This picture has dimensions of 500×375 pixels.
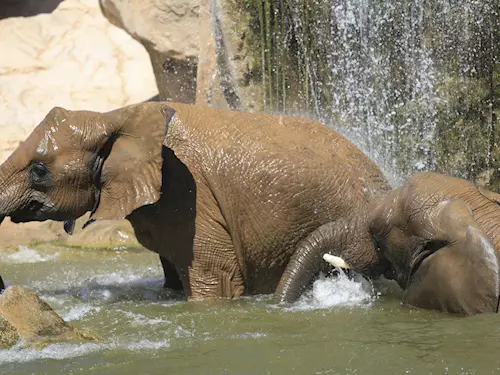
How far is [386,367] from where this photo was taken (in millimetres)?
6414

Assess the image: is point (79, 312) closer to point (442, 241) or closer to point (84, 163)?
point (84, 163)

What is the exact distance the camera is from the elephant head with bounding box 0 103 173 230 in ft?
26.7

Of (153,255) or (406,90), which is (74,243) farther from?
(406,90)

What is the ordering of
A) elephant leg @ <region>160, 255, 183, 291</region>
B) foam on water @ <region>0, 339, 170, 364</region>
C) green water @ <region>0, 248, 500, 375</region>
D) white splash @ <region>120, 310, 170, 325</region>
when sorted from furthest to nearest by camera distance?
elephant leg @ <region>160, 255, 183, 291</region> < white splash @ <region>120, 310, 170, 325</region> < foam on water @ <region>0, 339, 170, 364</region> < green water @ <region>0, 248, 500, 375</region>

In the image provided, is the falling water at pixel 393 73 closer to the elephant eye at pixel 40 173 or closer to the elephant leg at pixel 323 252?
the elephant leg at pixel 323 252

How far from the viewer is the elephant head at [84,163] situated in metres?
8.13

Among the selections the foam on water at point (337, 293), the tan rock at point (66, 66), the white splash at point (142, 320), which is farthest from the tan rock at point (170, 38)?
the white splash at point (142, 320)

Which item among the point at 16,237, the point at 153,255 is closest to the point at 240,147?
the point at 153,255

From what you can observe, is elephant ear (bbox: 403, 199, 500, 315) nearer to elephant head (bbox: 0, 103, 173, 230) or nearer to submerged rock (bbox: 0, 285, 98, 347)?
elephant head (bbox: 0, 103, 173, 230)

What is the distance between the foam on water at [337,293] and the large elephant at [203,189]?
106 millimetres

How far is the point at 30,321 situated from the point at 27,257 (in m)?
4.94

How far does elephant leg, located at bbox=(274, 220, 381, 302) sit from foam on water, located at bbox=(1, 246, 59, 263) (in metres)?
4.09

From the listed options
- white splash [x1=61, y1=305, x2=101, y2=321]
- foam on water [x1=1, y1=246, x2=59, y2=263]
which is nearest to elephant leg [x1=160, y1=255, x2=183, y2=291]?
white splash [x1=61, y1=305, x2=101, y2=321]

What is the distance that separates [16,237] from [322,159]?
5418 mm
